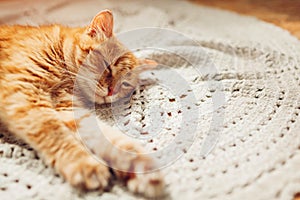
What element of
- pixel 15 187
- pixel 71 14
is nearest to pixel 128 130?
pixel 15 187

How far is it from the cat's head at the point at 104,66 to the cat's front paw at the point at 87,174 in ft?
0.93

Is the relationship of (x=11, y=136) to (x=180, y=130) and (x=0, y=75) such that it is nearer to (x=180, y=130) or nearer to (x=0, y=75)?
(x=0, y=75)

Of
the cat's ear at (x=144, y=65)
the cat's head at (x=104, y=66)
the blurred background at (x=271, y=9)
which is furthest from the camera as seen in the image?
the blurred background at (x=271, y=9)

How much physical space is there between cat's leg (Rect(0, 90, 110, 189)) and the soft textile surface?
1.1 inches

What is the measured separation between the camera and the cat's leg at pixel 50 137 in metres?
0.70

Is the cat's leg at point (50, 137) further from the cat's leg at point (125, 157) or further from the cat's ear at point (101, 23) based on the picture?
the cat's ear at point (101, 23)

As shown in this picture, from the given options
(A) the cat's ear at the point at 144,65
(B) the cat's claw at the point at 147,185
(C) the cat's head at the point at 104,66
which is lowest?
(B) the cat's claw at the point at 147,185

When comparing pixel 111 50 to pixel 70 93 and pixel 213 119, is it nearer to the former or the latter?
pixel 70 93

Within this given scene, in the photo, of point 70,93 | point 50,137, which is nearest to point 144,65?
point 70,93

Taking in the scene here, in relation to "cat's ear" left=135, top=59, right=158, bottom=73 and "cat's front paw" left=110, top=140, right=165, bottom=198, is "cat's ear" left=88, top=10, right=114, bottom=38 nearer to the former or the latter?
"cat's ear" left=135, top=59, right=158, bottom=73

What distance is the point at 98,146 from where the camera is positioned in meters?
0.77

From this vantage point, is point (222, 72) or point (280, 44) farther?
point (280, 44)

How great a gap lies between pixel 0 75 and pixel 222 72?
68 centimetres

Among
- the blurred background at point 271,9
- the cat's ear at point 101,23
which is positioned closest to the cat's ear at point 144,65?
the cat's ear at point 101,23
